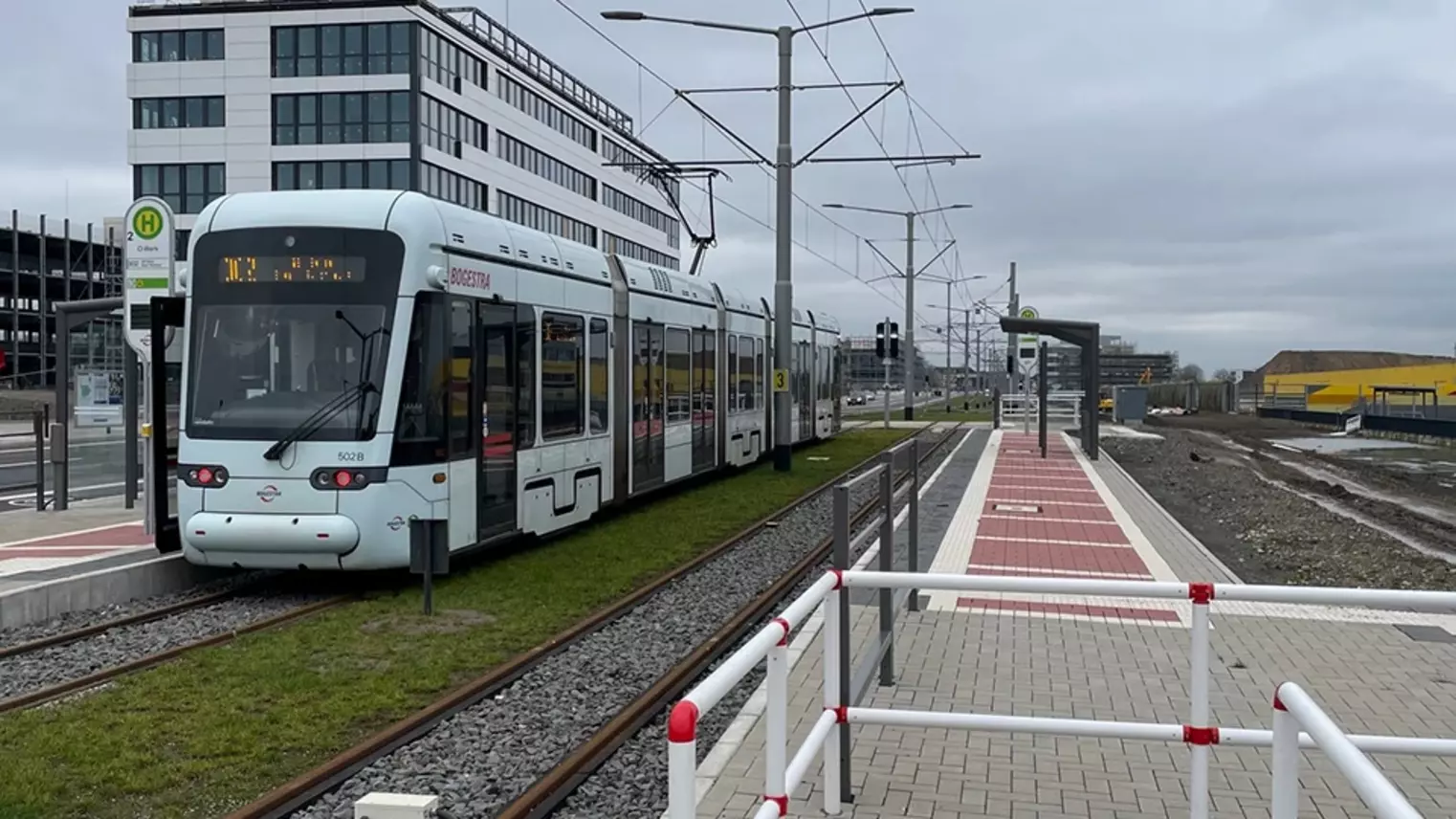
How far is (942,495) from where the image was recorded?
20469mm

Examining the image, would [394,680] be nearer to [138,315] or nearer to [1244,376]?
[138,315]

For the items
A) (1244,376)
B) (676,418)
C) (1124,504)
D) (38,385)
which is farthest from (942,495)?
(1244,376)

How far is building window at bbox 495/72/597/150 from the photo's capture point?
60.2 metres

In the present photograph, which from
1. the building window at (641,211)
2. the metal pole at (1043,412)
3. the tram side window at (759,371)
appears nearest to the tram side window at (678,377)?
the tram side window at (759,371)

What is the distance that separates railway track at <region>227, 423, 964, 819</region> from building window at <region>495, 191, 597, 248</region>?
1876 inches

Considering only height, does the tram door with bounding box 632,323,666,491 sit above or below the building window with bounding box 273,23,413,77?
below

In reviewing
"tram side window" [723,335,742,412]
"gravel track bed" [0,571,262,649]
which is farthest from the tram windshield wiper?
"tram side window" [723,335,742,412]

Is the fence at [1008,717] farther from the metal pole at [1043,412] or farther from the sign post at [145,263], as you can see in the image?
the metal pole at [1043,412]

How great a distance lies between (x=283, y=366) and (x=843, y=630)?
669 centimetres

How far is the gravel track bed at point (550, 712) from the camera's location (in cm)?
597

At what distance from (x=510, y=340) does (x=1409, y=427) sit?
126 feet

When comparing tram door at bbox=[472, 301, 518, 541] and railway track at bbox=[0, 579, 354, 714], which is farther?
tram door at bbox=[472, 301, 518, 541]

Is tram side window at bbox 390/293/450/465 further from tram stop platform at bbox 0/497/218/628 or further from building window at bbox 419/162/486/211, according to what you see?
building window at bbox 419/162/486/211

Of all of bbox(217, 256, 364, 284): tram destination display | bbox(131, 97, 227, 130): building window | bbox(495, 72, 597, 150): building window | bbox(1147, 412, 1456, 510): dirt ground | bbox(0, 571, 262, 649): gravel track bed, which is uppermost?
bbox(495, 72, 597, 150): building window
